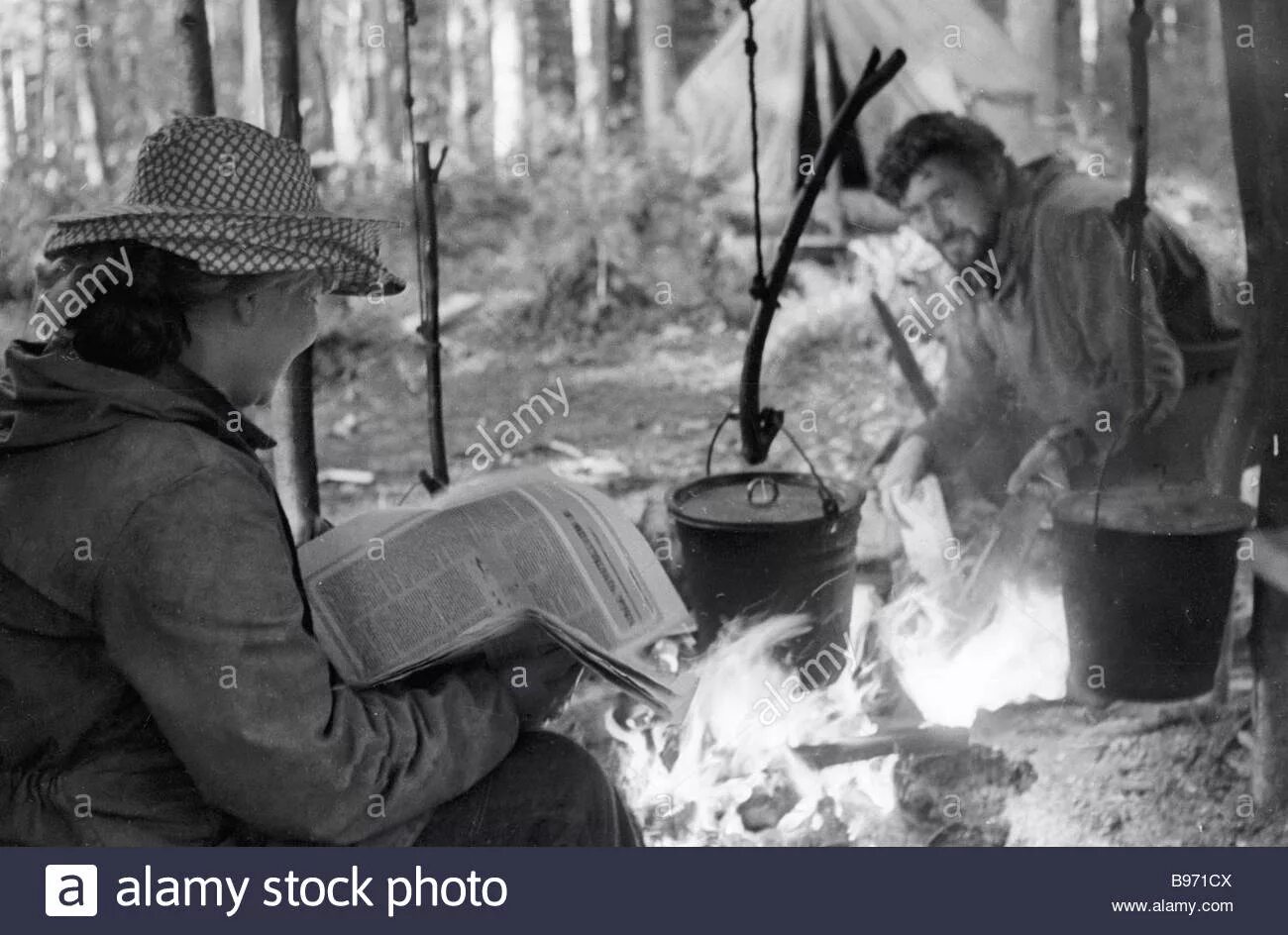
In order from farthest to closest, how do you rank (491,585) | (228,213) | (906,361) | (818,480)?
(906,361) → (818,480) → (491,585) → (228,213)

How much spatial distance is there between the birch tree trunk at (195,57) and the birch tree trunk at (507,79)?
24.8 inches

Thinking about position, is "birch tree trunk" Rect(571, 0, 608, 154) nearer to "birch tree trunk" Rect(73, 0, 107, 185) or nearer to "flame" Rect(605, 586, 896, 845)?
"birch tree trunk" Rect(73, 0, 107, 185)

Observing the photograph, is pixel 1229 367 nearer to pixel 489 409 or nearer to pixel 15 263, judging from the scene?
pixel 489 409

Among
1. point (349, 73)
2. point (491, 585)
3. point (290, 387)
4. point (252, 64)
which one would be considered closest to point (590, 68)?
point (349, 73)

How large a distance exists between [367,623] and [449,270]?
1181 mm

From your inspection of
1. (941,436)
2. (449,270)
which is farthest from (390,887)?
(941,436)

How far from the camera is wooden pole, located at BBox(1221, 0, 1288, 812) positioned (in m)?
2.63

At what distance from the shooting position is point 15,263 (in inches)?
109

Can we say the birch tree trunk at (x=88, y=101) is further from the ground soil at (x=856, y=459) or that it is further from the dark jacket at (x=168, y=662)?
the dark jacket at (x=168, y=662)

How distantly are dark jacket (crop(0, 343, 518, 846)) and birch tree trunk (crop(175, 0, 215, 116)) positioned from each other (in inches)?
44.4

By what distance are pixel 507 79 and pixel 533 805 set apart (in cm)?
159

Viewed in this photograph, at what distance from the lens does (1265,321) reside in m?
2.72

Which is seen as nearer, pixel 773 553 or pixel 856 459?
pixel 773 553

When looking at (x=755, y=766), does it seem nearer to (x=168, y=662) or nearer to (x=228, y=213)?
(x=168, y=662)
